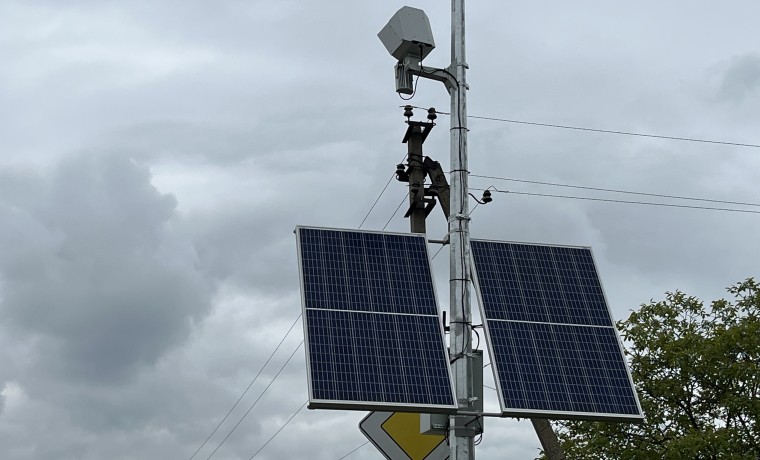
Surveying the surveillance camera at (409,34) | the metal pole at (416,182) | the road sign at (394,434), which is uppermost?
the metal pole at (416,182)

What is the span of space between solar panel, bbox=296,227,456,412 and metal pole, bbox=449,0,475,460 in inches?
8.8

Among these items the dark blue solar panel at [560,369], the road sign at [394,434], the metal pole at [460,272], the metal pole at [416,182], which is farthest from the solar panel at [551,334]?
the metal pole at [416,182]

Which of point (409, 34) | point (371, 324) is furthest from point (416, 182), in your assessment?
point (371, 324)

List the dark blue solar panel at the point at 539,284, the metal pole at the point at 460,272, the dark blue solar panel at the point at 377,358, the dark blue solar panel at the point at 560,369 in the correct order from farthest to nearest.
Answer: the dark blue solar panel at the point at 539,284
the dark blue solar panel at the point at 560,369
the dark blue solar panel at the point at 377,358
the metal pole at the point at 460,272

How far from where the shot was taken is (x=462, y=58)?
13.0m

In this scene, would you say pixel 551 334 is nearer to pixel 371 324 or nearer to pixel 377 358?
pixel 371 324

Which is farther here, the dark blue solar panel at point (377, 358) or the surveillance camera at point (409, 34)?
the surveillance camera at point (409, 34)

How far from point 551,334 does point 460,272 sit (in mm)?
2195

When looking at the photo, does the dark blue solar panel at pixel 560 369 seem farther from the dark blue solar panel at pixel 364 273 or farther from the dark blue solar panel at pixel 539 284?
the dark blue solar panel at pixel 364 273

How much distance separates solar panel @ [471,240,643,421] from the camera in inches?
504

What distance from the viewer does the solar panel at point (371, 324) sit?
471 inches

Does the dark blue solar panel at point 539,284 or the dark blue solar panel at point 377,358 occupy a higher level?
the dark blue solar panel at point 539,284

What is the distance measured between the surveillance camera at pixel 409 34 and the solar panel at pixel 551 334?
8.81 ft

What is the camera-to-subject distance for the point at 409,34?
42.3 feet
